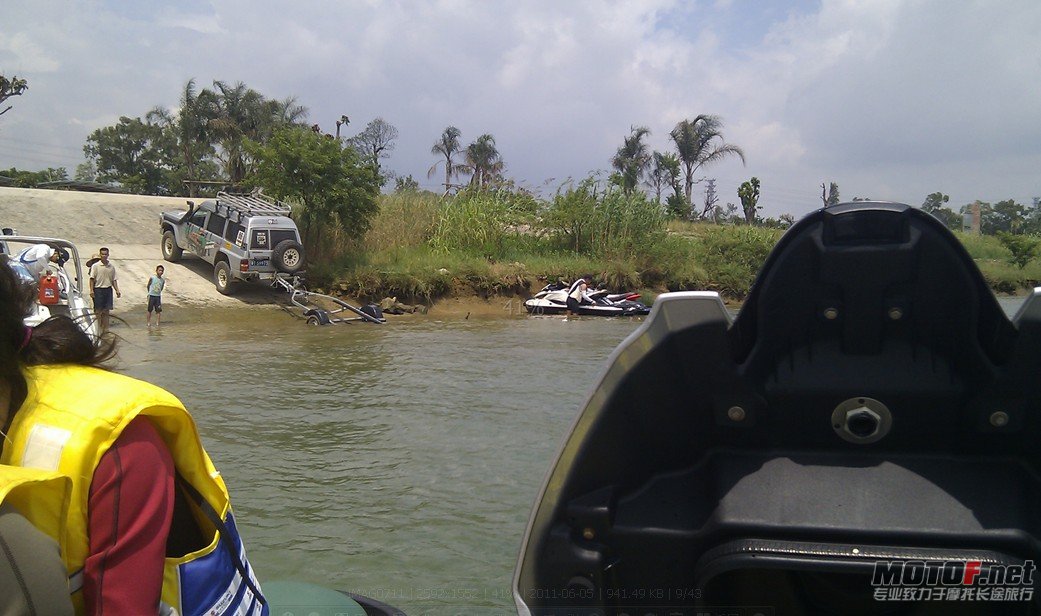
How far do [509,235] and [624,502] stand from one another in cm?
2764

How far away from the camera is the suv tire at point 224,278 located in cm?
2161

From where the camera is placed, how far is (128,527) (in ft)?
4.78

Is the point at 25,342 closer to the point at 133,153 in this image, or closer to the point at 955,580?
the point at 955,580

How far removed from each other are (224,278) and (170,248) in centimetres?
373

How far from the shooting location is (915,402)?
1914mm

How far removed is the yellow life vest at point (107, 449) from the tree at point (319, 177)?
2218 centimetres

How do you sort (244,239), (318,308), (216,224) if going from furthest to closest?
(216,224) < (244,239) < (318,308)

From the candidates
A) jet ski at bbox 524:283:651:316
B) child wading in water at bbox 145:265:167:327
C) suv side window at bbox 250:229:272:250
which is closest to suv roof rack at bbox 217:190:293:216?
suv side window at bbox 250:229:272:250

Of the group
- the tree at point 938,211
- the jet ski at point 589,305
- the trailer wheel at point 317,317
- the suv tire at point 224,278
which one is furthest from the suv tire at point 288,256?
the tree at point 938,211

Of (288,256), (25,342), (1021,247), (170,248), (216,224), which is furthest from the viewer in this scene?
(170,248)

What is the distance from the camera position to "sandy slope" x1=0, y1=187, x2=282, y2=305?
21484 millimetres

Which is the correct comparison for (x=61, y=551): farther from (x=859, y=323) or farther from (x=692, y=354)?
(x=859, y=323)

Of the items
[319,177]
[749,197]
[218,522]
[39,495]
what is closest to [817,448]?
[218,522]

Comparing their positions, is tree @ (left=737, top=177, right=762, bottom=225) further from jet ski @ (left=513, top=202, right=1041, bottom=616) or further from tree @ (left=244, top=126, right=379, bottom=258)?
jet ski @ (left=513, top=202, right=1041, bottom=616)
